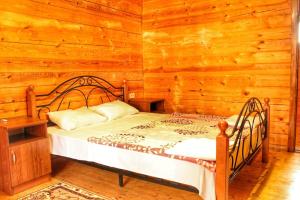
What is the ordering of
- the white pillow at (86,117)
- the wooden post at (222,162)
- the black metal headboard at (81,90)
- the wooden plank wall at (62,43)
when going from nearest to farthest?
the wooden post at (222,162)
the wooden plank wall at (62,43)
the white pillow at (86,117)
the black metal headboard at (81,90)

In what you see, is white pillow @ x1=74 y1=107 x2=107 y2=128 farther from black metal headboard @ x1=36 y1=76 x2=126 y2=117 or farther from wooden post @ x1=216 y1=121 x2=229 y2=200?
wooden post @ x1=216 y1=121 x2=229 y2=200

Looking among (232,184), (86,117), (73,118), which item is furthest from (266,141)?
(73,118)

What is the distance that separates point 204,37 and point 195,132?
2.00m

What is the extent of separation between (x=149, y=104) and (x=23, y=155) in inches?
87.8

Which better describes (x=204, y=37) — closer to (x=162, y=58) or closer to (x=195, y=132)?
(x=162, y=58)

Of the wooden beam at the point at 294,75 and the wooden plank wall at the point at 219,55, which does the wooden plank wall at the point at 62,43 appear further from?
the wooden beam at the point at 294,75

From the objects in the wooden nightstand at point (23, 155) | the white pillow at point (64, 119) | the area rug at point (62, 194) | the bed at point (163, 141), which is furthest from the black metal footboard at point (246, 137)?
the wooden nightstand at point (23, 155)

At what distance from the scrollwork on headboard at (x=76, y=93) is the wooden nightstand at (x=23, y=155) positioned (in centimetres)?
34

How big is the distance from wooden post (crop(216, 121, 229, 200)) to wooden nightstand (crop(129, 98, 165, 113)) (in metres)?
2.69

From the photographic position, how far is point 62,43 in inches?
145

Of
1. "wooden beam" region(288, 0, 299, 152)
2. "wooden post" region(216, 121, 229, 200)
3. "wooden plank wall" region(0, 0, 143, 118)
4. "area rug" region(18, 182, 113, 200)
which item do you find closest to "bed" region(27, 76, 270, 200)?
"wooden post" region(216, 121, 229, 200)

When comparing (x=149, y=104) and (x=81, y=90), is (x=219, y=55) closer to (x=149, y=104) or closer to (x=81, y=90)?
(x=149, y=104)

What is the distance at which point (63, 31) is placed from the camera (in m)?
3.69

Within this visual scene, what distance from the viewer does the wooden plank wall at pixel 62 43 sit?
3.15 m
